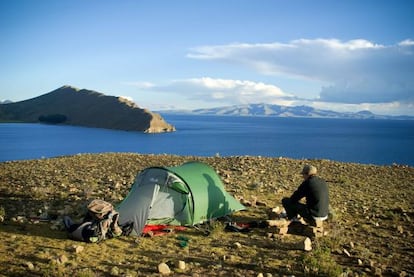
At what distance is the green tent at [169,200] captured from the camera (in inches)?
472

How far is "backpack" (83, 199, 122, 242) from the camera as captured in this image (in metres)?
10.3

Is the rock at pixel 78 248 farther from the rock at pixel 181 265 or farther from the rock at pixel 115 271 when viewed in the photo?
the rock at pixel 181 265

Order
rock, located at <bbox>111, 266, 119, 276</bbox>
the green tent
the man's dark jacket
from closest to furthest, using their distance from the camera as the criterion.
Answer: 1. rock, located at <bbox>111, 266, 119, 276</bbox>
2. the man's dark jacket
3. the green tent

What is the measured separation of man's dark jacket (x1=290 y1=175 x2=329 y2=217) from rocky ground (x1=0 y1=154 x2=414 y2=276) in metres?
0.74

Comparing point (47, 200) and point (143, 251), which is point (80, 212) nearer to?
point (47, 200)

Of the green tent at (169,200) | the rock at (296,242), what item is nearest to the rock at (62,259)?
the green tent at (169,200)

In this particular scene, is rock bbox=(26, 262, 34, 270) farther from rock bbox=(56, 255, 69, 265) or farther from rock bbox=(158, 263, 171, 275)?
rock bbox=(158, 263, 171, 275)

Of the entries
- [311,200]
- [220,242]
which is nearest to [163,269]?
[220,242]

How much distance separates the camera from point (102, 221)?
10445mm

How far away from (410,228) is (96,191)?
12.2 m

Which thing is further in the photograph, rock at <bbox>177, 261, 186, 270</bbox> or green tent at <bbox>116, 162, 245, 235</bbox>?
green tent at <bbox>116, 162, 245, 235</bbox>

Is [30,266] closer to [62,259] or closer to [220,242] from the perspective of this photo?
[62,259]

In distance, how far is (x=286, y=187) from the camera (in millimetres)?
19016

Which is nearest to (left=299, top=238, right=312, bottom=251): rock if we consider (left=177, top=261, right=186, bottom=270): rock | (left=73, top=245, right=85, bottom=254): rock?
(left=177, top=261, right=186, bottom=270): rock
